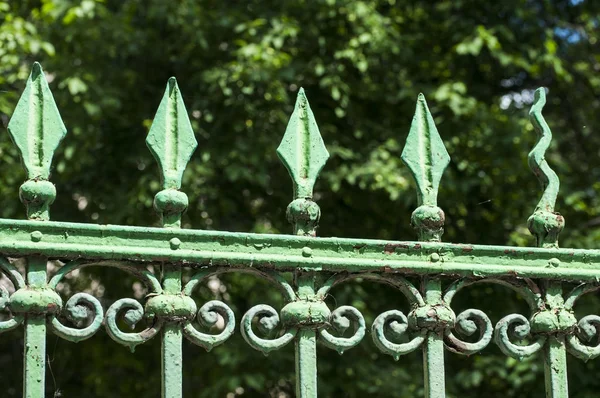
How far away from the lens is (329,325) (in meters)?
1.83

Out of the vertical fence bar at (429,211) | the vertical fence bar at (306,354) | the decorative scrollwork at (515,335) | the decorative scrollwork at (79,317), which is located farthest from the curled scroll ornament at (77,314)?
the decorative scrollwork at (515,335)

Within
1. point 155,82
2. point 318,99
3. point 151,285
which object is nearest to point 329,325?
point 151,285

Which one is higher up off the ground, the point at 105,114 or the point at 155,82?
the point at 155,82

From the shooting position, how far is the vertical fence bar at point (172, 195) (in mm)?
1738

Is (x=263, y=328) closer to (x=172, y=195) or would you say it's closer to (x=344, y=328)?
(x=344, y=328)

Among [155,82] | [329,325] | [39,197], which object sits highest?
[155,82]

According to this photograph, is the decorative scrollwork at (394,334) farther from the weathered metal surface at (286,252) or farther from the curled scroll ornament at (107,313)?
the curled scroll ornament at (107,313)

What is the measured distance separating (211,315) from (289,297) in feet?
0.55

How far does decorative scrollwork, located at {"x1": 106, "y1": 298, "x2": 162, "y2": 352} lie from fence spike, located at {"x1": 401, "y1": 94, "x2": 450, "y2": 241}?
62 cm

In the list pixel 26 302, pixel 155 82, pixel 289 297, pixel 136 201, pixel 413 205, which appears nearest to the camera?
pixel 26 302

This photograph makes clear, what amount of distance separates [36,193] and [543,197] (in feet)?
3.68

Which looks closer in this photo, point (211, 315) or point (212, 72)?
point (211, 315)

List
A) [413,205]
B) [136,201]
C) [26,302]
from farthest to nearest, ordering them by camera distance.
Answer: [413,205]
[136,201]
[26,302]

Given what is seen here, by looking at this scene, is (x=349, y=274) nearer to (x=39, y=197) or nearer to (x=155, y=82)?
(x=39, y=197)
